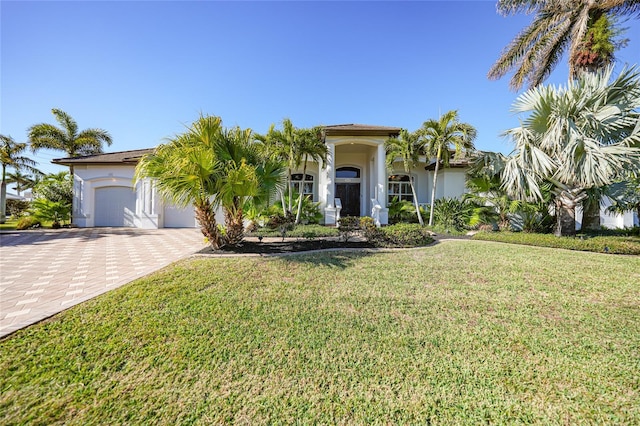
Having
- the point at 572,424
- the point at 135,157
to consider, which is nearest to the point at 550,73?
the point at 572,424

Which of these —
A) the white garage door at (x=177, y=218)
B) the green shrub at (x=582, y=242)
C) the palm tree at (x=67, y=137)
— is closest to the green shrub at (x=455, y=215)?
the green shrub at (x=582, y=242)

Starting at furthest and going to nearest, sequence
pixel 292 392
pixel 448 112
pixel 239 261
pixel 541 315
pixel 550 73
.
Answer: pixel 550 73 < pixel 448 112 < pixel 239 261 < pixel 541 315 < pixel 292 392

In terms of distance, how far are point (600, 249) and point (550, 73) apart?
10.4m

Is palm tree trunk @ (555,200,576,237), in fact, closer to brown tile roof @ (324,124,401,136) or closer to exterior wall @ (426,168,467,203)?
exterior wall @ (426,168,467,203)

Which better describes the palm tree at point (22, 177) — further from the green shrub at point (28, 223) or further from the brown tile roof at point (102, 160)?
the green shrub at point (28, 223)

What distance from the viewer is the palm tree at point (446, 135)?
11.9 metres

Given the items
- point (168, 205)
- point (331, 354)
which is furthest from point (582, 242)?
point (168, 205)

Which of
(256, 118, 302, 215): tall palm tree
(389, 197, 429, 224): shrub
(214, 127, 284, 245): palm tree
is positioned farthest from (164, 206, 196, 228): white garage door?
(389, 197, 429, 224): shrub

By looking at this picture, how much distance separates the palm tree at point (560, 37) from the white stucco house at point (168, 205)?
223 inches

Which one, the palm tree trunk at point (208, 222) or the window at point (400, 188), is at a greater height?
the window at point (400, 188)

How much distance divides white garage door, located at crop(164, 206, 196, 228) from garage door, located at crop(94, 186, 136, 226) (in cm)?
228

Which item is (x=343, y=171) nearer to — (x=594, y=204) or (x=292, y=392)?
(x=594, y=204)

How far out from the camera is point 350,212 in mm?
18281

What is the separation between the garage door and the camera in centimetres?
1661
